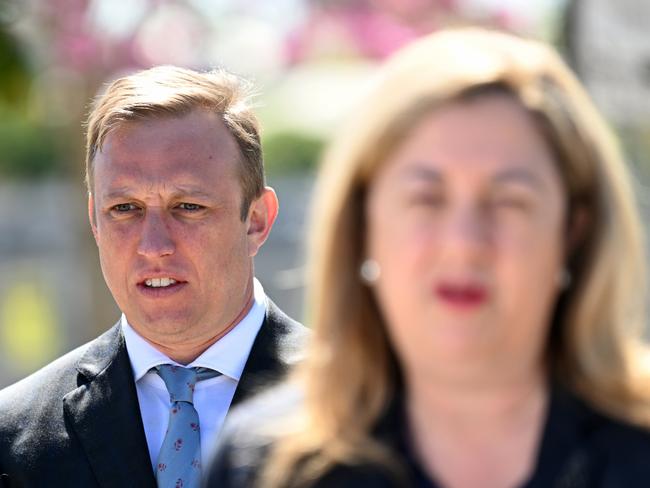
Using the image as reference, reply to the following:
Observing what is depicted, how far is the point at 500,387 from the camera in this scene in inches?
76.6

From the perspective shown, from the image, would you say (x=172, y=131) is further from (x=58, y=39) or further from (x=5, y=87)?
(x=58, y=39)

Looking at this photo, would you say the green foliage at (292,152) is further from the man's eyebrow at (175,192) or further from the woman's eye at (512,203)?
the woman's eye at (512,203)

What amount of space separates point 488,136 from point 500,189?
0.08 meters

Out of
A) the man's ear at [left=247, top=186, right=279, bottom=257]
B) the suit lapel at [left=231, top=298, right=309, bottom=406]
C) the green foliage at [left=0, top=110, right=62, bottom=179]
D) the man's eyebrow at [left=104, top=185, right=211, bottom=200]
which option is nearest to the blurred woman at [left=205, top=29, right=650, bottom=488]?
the suit lapel at [left=231, top=298, right=309, bottom=406]

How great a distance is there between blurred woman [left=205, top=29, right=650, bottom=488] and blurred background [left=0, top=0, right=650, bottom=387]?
20cm

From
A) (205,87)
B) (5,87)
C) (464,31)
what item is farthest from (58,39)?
(464,31)

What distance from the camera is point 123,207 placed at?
3162 millimetres

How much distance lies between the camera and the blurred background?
654cm

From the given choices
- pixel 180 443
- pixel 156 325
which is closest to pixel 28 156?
pixel 156 325

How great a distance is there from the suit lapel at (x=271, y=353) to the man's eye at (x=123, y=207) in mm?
427

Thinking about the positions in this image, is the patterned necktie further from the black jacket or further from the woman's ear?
the woman's ear

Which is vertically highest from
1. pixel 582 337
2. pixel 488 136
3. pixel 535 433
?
pixel 488 136

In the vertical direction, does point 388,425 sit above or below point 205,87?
below

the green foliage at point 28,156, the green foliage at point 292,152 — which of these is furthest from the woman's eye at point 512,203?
the green foliage at point 292,152
